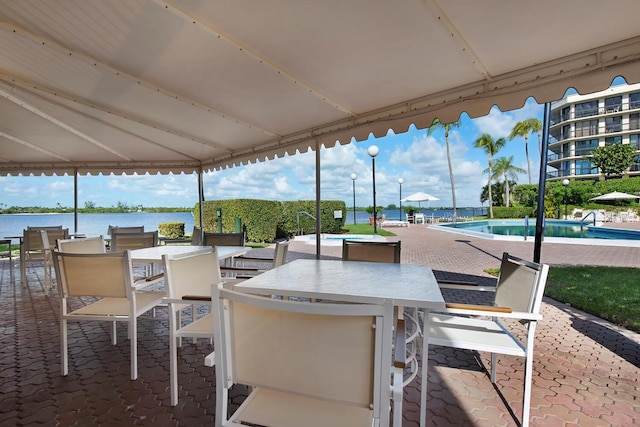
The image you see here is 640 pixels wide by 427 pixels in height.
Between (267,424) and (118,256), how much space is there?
6.15 ft

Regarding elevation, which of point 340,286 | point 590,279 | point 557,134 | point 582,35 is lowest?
point 590,279

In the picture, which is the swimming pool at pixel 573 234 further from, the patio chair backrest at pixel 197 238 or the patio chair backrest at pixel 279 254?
the patio chair backrest at pixel 279 254

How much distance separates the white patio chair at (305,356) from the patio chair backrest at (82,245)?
116 inches

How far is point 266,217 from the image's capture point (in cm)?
1276

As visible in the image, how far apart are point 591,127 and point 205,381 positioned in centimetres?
5092

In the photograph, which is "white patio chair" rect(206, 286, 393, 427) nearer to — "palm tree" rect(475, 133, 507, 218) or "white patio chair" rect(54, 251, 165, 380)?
"white patio chair" rect(54, 251, 165, 380)

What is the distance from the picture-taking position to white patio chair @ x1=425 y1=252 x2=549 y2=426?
5.83ft

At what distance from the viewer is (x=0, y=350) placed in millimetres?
2945

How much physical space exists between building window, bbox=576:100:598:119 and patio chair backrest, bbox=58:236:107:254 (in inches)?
2013

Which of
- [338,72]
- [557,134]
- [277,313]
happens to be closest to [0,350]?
[277,313]

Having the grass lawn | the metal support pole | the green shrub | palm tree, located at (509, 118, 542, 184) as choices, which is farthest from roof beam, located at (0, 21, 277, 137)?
palm tree, located at (509, 118, 542, 184)

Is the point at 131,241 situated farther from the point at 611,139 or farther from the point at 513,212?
the point at 611,139

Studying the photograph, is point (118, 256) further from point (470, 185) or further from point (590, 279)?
point (470, 185)

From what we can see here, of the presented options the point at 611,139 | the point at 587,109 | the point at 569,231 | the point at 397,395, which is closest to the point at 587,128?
the point at 587,109
